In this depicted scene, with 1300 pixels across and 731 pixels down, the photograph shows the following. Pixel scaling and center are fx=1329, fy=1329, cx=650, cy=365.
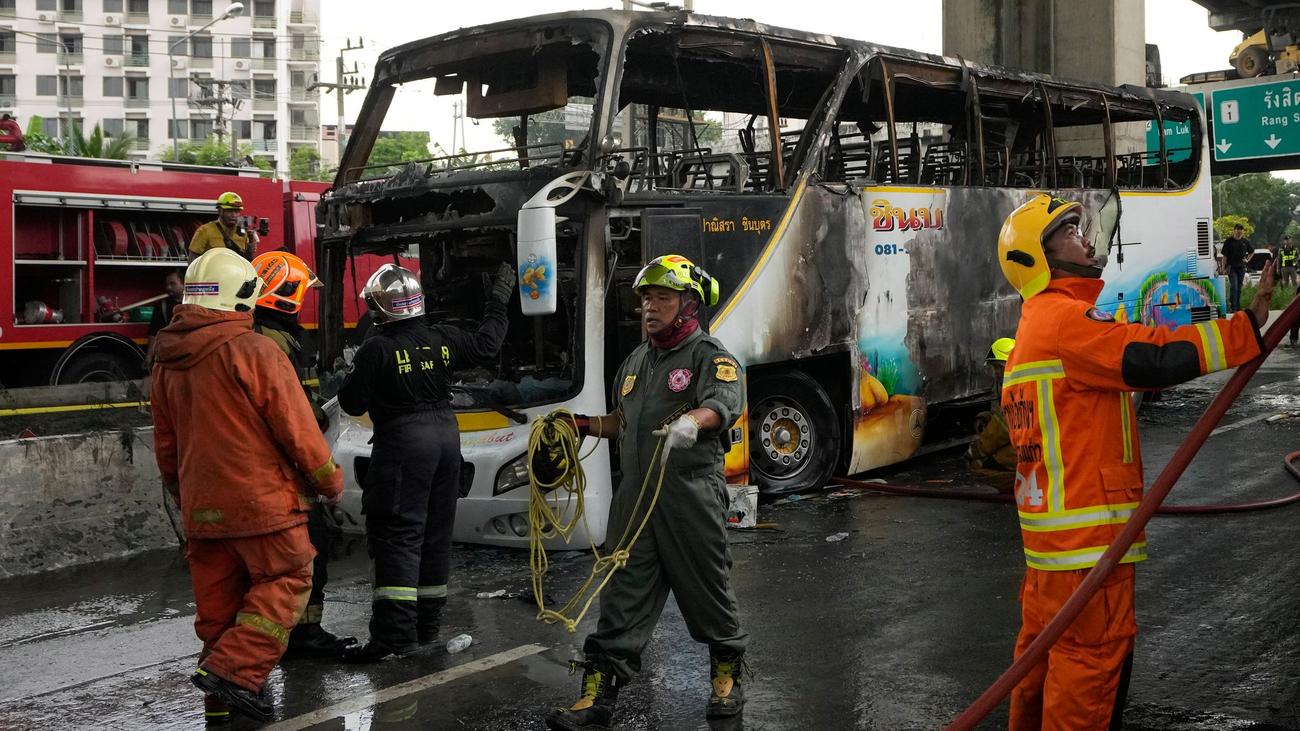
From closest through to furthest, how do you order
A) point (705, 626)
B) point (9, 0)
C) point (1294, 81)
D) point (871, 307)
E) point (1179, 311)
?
point (705, 626) < point (871, 307) < point (1179, 311) < point (1294, 81) < point (9, 0)

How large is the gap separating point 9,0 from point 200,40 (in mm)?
11838

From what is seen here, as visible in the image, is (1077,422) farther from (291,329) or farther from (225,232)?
(225,232)

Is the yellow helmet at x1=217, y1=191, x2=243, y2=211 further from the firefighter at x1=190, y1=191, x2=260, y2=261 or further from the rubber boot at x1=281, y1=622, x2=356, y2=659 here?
the rubber boot at x1=281, y1=622, x2=356, y2=659

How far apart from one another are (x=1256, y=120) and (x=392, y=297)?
88.1 feet

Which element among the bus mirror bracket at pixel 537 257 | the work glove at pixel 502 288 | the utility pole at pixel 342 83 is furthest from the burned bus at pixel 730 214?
the utility pole at pixel 342 83

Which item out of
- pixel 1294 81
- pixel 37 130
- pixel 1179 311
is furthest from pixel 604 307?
pixel 37 130

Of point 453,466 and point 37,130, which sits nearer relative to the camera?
point 453,466

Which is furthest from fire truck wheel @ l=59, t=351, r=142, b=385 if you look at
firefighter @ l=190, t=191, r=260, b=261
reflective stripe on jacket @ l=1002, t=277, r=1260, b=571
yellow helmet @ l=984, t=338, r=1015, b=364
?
reflective stripe on jacket @ l=1002, t=277, r=1260, b=571

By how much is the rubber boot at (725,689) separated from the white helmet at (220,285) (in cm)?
235

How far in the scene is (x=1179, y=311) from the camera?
587 inches

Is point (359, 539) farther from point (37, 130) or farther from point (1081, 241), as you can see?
point (37, 130)

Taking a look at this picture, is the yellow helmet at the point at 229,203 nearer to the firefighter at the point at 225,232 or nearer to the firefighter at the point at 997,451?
the firefighter at the point at 225,232

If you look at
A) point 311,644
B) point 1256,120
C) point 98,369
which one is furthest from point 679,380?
point 1256,120

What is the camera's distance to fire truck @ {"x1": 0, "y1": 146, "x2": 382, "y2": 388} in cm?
1366
